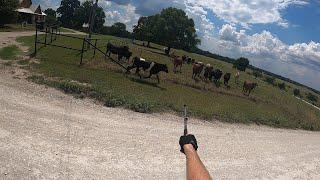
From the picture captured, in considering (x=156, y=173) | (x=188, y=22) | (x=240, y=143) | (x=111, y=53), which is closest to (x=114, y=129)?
(x=156, y=173)

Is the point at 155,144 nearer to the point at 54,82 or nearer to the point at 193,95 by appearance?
the point at 54,82

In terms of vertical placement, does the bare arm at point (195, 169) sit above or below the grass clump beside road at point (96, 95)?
above

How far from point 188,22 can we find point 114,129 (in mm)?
63179

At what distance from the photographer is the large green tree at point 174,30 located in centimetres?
7356

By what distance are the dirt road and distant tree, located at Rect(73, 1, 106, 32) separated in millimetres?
102039

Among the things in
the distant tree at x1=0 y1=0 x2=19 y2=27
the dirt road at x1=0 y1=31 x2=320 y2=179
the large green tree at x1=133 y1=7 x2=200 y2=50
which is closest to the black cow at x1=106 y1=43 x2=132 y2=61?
the dirt road at x1=0 y1=31 x2=320 y2=179

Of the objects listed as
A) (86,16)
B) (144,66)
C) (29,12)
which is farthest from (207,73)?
(86,16)

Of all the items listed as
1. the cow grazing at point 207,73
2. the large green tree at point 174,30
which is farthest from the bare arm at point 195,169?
the large green tree at point 174,30

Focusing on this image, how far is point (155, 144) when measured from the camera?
13.7m

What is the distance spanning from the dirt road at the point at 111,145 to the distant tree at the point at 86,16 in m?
102

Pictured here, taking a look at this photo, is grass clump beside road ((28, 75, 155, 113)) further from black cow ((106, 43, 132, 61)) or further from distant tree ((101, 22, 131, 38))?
distant tree ((101, 22, 131, 38))

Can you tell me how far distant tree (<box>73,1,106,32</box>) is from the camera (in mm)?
119625

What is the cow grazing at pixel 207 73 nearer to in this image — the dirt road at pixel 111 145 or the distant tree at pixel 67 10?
the dirt road at pixel 111 145

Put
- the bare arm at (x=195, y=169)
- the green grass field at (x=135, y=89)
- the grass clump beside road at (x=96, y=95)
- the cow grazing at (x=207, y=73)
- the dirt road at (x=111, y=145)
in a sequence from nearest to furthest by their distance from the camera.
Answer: the bare arm at (x=195, y=169) → the dirt road at (x=111, y=145) → the grass clump beside road at (x=96, y=95) → the green grass field at (x=135, y=89) → the cow grazing at (x=207, y=73)
